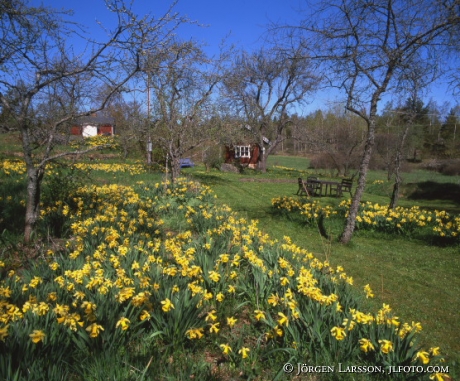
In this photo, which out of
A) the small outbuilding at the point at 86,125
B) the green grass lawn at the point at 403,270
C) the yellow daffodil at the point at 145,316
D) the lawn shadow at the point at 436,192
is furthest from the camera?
the lawn shadow at the point at 436,192

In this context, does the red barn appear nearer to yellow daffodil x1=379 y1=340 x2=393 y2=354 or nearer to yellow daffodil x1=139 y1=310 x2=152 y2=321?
yellow daffodil x1=139 y1=310 x2=152 y2=321

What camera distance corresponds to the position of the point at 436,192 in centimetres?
1862

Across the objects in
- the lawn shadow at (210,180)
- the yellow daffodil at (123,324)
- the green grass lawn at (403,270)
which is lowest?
the green grass lawn at (403,270)

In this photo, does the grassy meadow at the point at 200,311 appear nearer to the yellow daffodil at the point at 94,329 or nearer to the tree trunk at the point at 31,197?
the yellow daffodil at the point at 94,329

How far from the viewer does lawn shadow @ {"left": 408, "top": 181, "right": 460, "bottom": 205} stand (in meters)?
18.3

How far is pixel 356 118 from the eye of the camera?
47.4 metres

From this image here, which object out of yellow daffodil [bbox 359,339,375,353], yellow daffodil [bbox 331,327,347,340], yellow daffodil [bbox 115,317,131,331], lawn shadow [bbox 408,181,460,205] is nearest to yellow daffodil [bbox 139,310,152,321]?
yellow daffodil [bbox 115,317,131,331]

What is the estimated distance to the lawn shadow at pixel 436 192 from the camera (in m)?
18.3

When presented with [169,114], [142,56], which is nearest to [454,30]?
[142,56]

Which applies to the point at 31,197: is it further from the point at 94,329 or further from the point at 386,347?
the point at 386,347

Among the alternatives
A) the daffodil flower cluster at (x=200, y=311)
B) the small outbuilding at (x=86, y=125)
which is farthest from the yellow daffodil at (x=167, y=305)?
the small outbuilding at (x=86, y=125)

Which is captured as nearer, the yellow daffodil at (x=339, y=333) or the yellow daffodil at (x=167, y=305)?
the yellow daffodil at (x=339, y=333)

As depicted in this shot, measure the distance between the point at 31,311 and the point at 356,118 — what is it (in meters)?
50.6

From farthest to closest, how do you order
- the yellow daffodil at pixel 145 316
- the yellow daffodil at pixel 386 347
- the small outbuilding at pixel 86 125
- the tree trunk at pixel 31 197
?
1. the small outbuilding at pixel 86 125
2. the tree trunk at pixel 31 197
3. the yellow daffodil at pixel 145 316
4. the yellow daffodil at pixel 386 347
